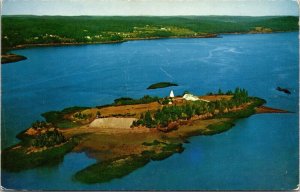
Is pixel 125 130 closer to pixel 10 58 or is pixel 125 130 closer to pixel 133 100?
pixel 133 100

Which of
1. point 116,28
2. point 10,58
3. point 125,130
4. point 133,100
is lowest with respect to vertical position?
point 125,130

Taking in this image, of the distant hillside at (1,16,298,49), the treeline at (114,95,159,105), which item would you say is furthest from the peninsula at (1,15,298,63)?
the treeline at (114,95,159,105)

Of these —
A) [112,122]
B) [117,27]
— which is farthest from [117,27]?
[112,122]

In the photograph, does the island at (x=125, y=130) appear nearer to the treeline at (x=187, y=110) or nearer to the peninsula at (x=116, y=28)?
the treeline at (x=187, y=110)

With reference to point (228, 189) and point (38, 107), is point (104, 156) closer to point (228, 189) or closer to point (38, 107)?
point (38, 107)

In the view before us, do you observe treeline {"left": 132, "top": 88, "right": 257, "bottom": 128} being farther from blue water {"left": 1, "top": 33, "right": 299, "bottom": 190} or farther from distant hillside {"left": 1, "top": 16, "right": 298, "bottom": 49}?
distant hillside {"left": 1, "top": 16, "right": 298, "bottom": 49}

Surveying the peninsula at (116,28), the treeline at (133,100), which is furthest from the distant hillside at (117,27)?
the treeline at (133,100)

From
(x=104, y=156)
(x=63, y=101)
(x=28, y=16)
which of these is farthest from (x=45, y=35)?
(x=104, y=156)
